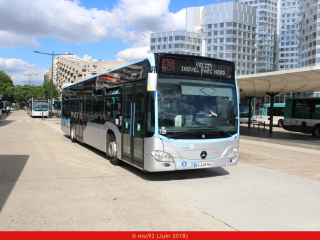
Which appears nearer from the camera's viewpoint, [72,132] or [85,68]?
[72,132]

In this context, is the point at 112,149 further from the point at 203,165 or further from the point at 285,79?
the point at 285,79

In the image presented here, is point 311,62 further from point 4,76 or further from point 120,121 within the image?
point 4,76

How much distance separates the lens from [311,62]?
3543 inches

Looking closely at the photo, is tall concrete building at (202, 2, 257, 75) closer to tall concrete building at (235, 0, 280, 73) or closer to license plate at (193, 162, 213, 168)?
tall concrete building at (235, 0, 280, 73)

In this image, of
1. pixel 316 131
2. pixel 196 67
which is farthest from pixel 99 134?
pixel 316 131

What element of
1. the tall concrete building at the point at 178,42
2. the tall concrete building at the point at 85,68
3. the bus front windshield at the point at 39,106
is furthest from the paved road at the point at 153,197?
the tall concrete building at the point at 85,68

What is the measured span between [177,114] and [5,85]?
113487mm

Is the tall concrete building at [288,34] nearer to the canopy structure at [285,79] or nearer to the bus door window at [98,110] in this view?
the canopy structure at [285,79]

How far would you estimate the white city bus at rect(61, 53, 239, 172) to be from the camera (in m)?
6.31

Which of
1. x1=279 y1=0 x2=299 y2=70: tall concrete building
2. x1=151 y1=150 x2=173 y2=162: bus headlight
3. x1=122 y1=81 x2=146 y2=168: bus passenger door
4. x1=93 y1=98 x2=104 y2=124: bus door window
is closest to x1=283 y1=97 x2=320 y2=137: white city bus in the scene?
x1=93 y1=98 x2=104 y2=124: bus door window

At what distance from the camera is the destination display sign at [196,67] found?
6527mm

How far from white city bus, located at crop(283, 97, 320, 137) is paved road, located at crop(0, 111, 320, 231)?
14056 millimetres

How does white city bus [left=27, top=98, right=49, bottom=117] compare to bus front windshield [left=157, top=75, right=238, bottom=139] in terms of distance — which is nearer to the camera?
bus front windshield [left=157, top=75, right=238, bottom=139]

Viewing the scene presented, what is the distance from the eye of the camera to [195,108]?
6.55m
